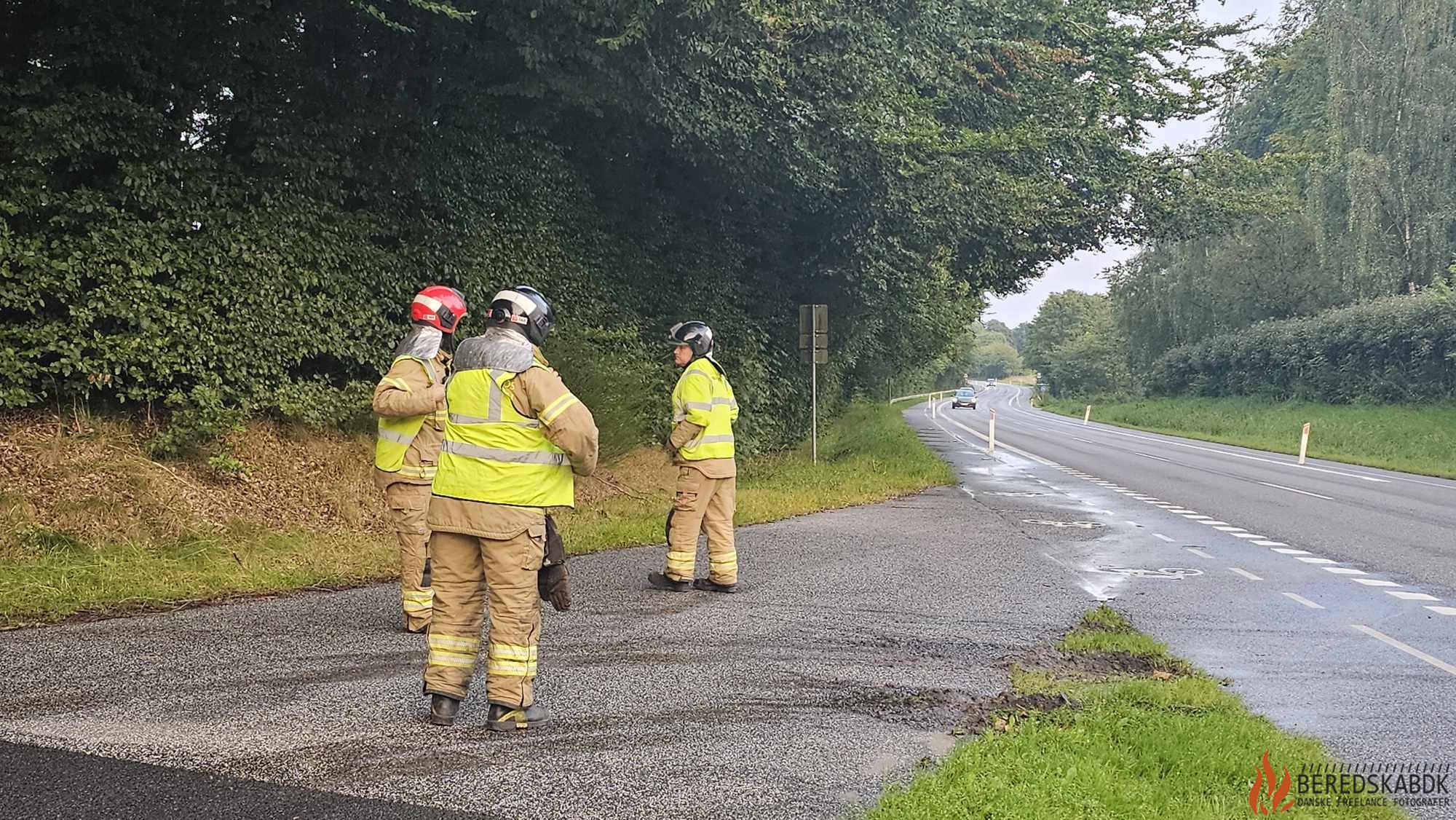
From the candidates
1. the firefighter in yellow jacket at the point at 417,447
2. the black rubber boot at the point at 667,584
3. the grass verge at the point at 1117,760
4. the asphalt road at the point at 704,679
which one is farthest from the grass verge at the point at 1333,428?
the firefighter in yellow jacket at the point at 417,447

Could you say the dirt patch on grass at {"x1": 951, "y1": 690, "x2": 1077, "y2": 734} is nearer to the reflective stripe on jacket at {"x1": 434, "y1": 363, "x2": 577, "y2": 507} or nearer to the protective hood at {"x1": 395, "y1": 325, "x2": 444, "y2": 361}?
the reflective stripe on jacket at {"x1": 434, "y1": 363, "x2": 577, "y2": 507}

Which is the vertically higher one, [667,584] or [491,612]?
[491,612]

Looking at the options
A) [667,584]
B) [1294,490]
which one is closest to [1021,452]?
[1294,490]

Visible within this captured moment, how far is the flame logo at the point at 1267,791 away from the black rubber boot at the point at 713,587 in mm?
4242

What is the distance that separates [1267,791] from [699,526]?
4.61m

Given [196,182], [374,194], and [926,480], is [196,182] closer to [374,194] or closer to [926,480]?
[374,194]

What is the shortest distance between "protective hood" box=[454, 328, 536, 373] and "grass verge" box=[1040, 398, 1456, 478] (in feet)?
75.9

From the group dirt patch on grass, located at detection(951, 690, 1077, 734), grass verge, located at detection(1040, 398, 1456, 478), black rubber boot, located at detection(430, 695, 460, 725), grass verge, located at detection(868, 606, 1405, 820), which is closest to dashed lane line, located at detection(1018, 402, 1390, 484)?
grass verge, located at detection(1040, 398, 1456, 478)

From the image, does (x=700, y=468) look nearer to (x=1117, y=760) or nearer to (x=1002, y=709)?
(x=1002, y=709)

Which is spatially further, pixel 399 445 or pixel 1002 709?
pixel 399 445

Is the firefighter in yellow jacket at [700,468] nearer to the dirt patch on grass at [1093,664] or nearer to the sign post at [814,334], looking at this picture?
the dirt patch on grass at [1093,664]

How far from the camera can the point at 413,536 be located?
625cm

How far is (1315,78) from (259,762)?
2021 inches

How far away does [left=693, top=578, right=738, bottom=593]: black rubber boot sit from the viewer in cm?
784
